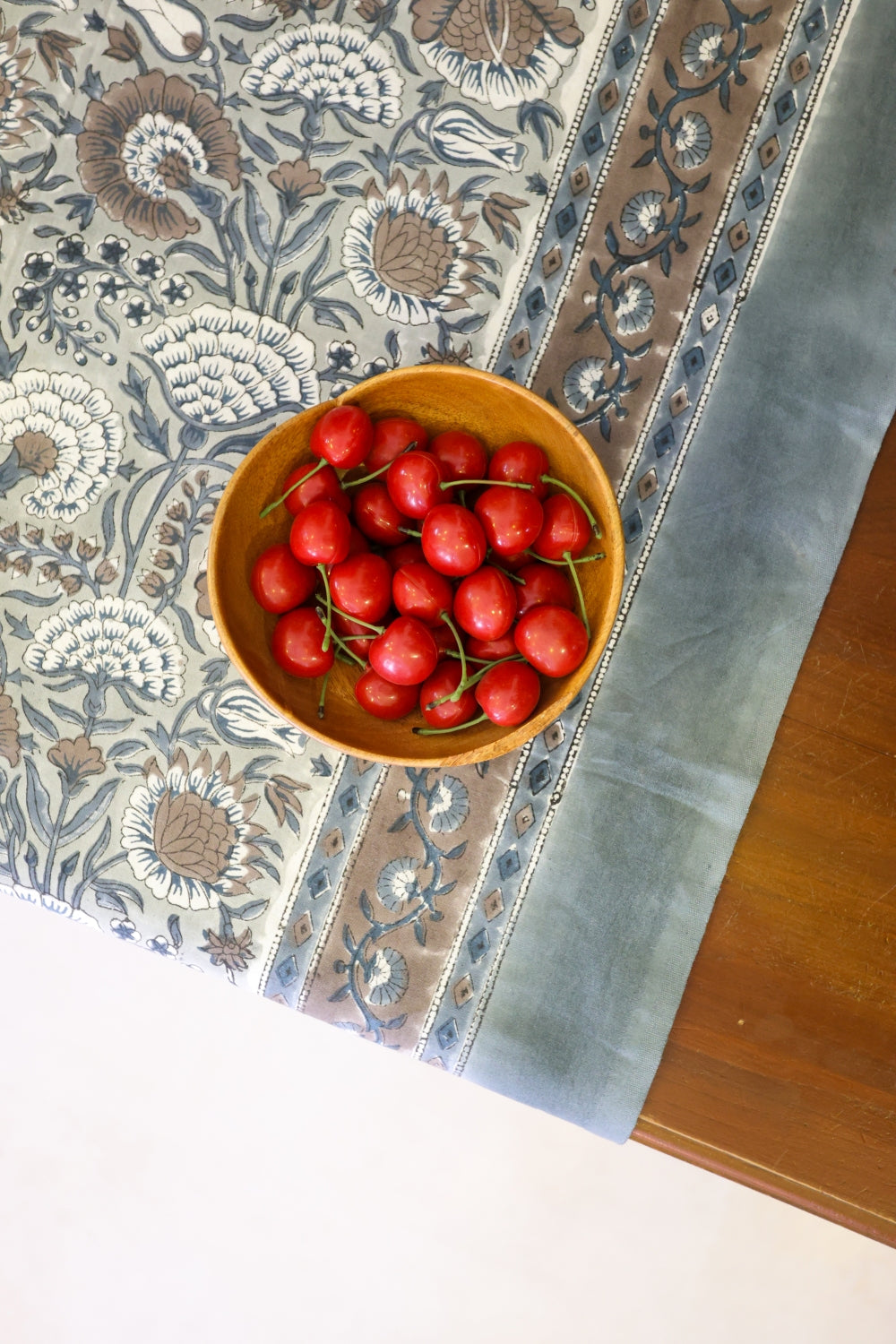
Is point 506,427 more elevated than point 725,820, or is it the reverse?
point 506,427

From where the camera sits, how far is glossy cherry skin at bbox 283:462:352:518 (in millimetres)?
655

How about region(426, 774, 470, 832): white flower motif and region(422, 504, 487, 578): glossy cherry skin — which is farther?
region(426, 774, 470, 832): white flower motif

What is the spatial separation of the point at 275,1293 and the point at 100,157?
1.35 metres

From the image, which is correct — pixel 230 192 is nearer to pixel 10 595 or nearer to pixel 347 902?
pixel 10 595

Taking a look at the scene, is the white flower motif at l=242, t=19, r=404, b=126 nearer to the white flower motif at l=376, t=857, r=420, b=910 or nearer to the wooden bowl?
the wooden bowl

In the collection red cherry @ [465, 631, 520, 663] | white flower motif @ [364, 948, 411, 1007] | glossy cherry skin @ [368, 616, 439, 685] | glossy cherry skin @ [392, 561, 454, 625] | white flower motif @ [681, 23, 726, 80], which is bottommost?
white flower motif @ [364, 948, 411, 1007]

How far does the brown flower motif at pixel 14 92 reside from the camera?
0.78 meters

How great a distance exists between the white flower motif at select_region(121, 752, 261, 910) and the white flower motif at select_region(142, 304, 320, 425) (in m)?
0.29

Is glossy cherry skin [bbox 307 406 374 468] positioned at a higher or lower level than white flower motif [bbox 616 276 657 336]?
lower

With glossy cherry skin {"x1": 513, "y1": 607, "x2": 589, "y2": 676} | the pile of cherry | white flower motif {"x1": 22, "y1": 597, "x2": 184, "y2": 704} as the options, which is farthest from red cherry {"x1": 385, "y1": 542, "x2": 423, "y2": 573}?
white flower motif {"x1": 22, "y1": 597, "x2": 184, "y2": 704}

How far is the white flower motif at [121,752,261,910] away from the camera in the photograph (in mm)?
767

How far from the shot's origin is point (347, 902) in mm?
764

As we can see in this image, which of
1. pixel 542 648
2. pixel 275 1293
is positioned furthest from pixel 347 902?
pixel 275 1293

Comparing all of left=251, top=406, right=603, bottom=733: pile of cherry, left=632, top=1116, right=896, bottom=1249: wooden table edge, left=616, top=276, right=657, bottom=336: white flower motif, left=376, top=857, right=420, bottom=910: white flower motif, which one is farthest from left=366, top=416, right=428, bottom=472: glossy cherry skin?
left=632, top=1116, right=896, bottom=1249: wooden table edge
